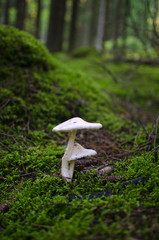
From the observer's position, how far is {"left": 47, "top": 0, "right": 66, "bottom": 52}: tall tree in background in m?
13.1

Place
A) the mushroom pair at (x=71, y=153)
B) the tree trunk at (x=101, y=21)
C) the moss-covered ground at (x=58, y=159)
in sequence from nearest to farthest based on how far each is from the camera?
the moss-covered ground at (x=58, y=159) < the mushroom pair at (x=71, y=153) < the tree trunk at (x=101, y=21)

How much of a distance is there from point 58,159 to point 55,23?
42.9 ft

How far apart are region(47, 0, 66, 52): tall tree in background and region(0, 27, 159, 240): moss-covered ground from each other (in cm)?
940

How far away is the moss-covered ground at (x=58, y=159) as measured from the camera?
57.9 inches

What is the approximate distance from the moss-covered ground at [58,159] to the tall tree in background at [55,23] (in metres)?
9.40

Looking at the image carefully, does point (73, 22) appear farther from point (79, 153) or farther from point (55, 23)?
point (79, 153)

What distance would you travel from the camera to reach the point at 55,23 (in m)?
13.2

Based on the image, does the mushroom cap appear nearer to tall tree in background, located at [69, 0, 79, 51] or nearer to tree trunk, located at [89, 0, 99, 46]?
tall tree in background, located at [69, 0, 79, 51]

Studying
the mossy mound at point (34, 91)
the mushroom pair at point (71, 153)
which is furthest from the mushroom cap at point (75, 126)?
the mossy mound at point (34, 91)

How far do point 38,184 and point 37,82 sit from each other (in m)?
2.54

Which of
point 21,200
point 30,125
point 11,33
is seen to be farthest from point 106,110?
point 21,200

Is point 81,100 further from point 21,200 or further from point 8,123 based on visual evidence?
point 21,200

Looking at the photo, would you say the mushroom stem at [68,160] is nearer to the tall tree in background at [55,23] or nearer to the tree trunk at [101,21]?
the tall tree in background at [55,23]

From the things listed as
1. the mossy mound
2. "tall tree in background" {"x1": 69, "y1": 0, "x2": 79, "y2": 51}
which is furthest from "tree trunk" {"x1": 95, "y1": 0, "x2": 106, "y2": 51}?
the mossy mound
